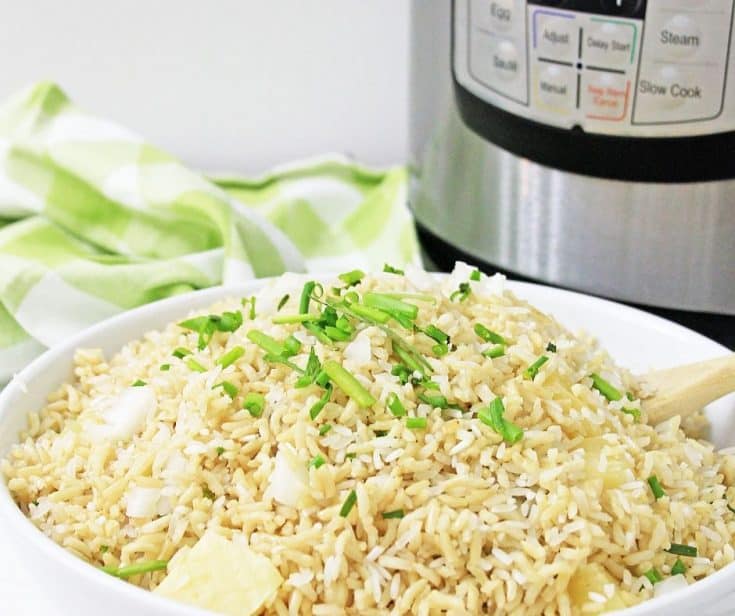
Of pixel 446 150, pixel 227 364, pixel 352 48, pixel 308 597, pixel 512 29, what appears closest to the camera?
pixel 308 597

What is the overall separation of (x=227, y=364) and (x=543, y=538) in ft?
0.75

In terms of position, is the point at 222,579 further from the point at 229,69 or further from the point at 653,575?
the point at 229,69

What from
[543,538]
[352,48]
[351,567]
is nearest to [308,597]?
[351,567]

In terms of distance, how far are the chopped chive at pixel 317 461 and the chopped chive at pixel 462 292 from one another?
0.66 feet

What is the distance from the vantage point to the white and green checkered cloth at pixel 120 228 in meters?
1.12

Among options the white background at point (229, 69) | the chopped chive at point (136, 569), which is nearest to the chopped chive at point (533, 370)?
the chopped chive at point (136, 569)

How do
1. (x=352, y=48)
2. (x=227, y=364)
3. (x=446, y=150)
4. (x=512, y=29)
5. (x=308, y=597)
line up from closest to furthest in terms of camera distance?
1. (x=308, y=597)
2. (x=227, y=364)
3. (x=512, y=29)
4. (x=446, y=150)
5. (x=352, y=48)

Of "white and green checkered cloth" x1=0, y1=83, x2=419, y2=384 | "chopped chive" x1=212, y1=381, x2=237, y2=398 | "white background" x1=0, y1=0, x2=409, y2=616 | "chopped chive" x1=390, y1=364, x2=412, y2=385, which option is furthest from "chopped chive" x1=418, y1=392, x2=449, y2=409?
"white background" x1=0, y1=0, x2=409, y2=616

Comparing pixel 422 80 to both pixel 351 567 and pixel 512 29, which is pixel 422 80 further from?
pixel 351 567

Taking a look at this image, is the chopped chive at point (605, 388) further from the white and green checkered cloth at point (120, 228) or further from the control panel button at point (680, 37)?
the white and green checkered cloth at point (120, 228)

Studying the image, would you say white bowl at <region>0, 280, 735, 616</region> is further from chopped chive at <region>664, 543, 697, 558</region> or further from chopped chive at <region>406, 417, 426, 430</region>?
chopped chive at <region>406, 417, 426, 430</region>

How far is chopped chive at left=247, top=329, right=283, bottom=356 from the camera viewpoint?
74 centimetres

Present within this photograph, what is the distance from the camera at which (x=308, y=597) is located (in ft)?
2.06

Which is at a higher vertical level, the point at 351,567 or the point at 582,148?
the point at 582,148
